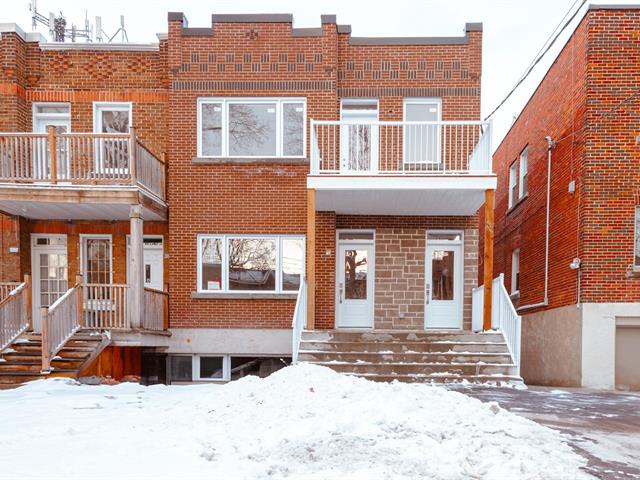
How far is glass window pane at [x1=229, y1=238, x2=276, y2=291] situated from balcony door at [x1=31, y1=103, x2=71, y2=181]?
167 inches

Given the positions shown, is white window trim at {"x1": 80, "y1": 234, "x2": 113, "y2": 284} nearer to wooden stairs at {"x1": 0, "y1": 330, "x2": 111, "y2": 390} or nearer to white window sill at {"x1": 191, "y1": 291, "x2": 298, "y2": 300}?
wooden stairs at {"x1": 0, "y1": 330, "x2": 111, "y2": 390}

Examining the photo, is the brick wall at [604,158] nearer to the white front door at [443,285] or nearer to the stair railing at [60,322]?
the white front door at [443,285]

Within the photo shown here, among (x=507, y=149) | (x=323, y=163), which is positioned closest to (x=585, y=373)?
(x=323, y=163)

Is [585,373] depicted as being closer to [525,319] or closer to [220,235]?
[525,319]

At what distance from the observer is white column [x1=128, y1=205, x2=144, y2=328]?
34.0 ft

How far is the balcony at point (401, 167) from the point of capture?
9922 millimetres

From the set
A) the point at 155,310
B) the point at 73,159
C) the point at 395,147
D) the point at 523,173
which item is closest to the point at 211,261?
the point at 155,310

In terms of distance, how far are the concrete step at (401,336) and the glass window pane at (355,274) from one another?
2364 mm

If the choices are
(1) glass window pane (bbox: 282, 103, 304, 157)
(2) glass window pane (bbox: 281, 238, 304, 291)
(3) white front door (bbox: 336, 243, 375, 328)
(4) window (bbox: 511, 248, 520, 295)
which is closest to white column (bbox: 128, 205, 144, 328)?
(2) glass window pane (bbox: 281, 238, 304, 291)

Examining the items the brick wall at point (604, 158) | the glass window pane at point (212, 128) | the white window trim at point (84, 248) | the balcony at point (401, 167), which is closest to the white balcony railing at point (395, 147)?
the balcony at point (401, 167)

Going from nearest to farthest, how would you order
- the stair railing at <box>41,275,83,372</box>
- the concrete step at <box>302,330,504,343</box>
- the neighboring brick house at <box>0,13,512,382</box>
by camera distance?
the stair railing at <box>41,275,83,372</box>
the concrete step at <box>302,330,504,343</box>
the neighboring brick house at <box>0,13,512,382</box>

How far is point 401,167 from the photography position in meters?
11.8

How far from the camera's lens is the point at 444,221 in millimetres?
11789

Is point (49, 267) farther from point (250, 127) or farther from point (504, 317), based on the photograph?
point (504, 317)
